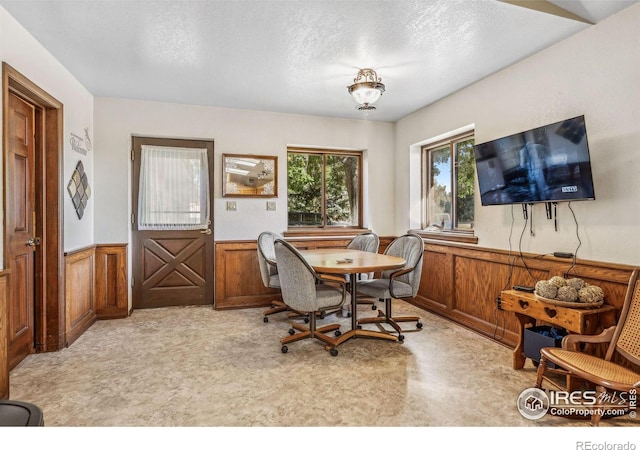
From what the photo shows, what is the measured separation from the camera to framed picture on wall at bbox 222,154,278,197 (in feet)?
15.0

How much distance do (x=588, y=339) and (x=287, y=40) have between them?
2940 mm

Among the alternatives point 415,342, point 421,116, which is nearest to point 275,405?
point 415,342

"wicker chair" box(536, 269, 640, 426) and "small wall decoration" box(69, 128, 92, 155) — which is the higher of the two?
"small wall decoration" box(69, 128, 92, 155)

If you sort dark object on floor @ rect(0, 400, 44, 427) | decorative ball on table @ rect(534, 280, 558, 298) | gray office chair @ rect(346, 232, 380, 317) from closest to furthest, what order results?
dark object on floor @ rect(0, 400, 44, 427) → decorative ball on table @ rect(534, 280, 558, 298) → gray office chair @ rect(346, 232, 380, 317)

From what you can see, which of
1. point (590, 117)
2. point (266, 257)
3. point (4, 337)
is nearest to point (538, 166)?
point (590, 117)

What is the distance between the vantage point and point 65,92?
10.9 feet

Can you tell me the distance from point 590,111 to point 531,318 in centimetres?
160

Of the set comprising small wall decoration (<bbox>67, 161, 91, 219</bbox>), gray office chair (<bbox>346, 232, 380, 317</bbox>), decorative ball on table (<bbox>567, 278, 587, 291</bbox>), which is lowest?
decorative ball on table (<bbox>567, 278, 587, 291</bbox>)

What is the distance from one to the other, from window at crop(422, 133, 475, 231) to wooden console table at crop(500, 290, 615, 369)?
1.41m

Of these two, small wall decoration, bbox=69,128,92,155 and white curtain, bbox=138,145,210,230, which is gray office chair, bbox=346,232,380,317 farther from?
small wall decoration, bbox=69,128,92,155

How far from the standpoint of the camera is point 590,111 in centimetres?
257

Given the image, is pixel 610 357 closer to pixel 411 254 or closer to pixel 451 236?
pixel 411 254

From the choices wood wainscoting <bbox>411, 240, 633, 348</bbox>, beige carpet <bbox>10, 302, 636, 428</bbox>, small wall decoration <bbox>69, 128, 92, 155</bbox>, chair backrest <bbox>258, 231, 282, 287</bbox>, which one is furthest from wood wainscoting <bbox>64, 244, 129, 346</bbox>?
wood wainscoting <bbox>411, 240, 633, 348</bbox>

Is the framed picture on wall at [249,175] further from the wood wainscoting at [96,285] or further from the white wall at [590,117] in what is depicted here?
the white wall at [590,117]
